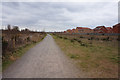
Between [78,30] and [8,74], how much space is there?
8465cm

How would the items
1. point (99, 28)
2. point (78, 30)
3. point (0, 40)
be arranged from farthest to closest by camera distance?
point (78, 30) → point (99, 28) → point (0, 40)

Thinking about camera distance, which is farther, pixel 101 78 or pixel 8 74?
pixel 8 74

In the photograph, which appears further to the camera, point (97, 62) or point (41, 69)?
point (97, 62)

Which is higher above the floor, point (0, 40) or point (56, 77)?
point (0, 40)

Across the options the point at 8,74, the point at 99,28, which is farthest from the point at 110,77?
the point at 99,28

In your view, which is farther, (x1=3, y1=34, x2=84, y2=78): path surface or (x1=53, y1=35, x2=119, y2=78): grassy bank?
(x1=53, y1=35, x2=119, y2=78): grassy bank

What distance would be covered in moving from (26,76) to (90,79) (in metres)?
2.70

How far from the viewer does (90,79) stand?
129 inches

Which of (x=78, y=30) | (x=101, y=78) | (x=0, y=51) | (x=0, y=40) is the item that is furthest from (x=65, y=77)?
(x=78, y=30)

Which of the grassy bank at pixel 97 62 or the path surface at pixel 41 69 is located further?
the grassy bank at pixel 97 62

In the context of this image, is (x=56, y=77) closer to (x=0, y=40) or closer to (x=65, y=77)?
(x=65, y=77)

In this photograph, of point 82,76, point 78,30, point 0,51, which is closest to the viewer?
point 82,76

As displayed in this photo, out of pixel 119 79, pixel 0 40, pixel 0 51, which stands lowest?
pixel 119 79

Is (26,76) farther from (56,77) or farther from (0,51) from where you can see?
(0,51)
